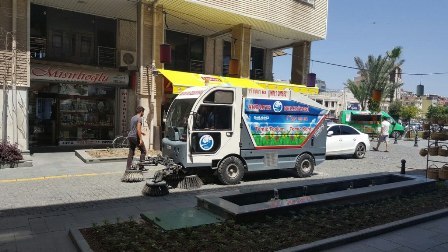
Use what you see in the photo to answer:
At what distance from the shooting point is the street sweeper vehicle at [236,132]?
9188 millimetres

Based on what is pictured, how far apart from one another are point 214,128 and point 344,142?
877 cm

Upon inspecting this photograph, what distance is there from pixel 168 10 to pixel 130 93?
437 cm

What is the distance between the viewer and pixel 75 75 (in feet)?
49.7

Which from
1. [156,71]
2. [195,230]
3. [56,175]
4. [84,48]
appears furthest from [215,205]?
[84,48]

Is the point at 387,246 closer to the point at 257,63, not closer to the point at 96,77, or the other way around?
the point at 96,77

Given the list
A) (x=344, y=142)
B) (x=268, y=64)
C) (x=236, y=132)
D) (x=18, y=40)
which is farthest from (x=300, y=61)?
(x=18, y=40)

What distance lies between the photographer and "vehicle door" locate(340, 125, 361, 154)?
52.7 ft

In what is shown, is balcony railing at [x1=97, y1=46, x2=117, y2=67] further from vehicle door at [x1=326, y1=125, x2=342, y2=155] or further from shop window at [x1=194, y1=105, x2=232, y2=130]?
vehicle door at [x1=326, y1=125, x2=342, y2=155]

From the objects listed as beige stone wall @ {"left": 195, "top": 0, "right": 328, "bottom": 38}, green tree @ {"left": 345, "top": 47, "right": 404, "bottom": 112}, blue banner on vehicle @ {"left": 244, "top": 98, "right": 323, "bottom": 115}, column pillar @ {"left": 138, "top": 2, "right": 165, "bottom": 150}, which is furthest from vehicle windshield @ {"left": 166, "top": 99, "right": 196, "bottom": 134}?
green tree @ {"left": 345, "top": 47, "right": 404, "bottom": 112}

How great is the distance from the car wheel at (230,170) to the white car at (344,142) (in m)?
7.14

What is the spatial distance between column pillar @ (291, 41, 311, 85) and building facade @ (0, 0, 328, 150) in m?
0.11

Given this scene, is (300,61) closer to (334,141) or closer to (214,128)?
(334,141)

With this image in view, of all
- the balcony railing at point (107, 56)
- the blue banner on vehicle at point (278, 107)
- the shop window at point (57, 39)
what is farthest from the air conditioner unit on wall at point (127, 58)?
the blue banner on vehicle at point (278, 107)

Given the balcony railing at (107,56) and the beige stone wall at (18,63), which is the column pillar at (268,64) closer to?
the balcony railing at (107,56)
